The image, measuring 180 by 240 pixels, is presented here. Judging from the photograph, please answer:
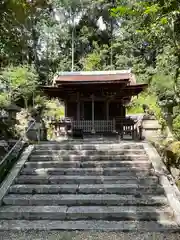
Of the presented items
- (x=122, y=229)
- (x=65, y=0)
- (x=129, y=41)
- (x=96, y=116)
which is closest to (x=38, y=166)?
(x=122, y=229)

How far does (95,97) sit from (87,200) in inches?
332

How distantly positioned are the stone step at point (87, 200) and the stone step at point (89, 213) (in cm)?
19

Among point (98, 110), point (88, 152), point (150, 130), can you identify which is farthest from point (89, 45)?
point (88, 152)

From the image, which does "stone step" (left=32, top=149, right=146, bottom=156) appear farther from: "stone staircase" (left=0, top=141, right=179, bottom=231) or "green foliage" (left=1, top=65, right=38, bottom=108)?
"green foliage" (left=1, top=65, right=38, bottom=108)

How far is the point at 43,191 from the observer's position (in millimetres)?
7488

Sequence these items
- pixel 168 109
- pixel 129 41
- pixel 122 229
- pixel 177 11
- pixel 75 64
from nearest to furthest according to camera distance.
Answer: pixel 122 229, pixel 177 11, pixel 168 109, pixel 129 41, pixel 75 64

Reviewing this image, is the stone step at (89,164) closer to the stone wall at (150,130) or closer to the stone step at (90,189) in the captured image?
the stone step at (90,189)

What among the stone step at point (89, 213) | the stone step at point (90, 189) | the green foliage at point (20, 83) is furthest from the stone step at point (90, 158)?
the green foliage at point (20, 83)

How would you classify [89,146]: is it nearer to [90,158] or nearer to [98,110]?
[90,158]

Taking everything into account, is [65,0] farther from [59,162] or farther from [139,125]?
[59,162]

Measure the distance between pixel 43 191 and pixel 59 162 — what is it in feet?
5.10

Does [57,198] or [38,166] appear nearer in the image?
[57,198]

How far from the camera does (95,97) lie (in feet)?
48.3

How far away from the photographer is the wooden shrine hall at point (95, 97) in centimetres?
1343
